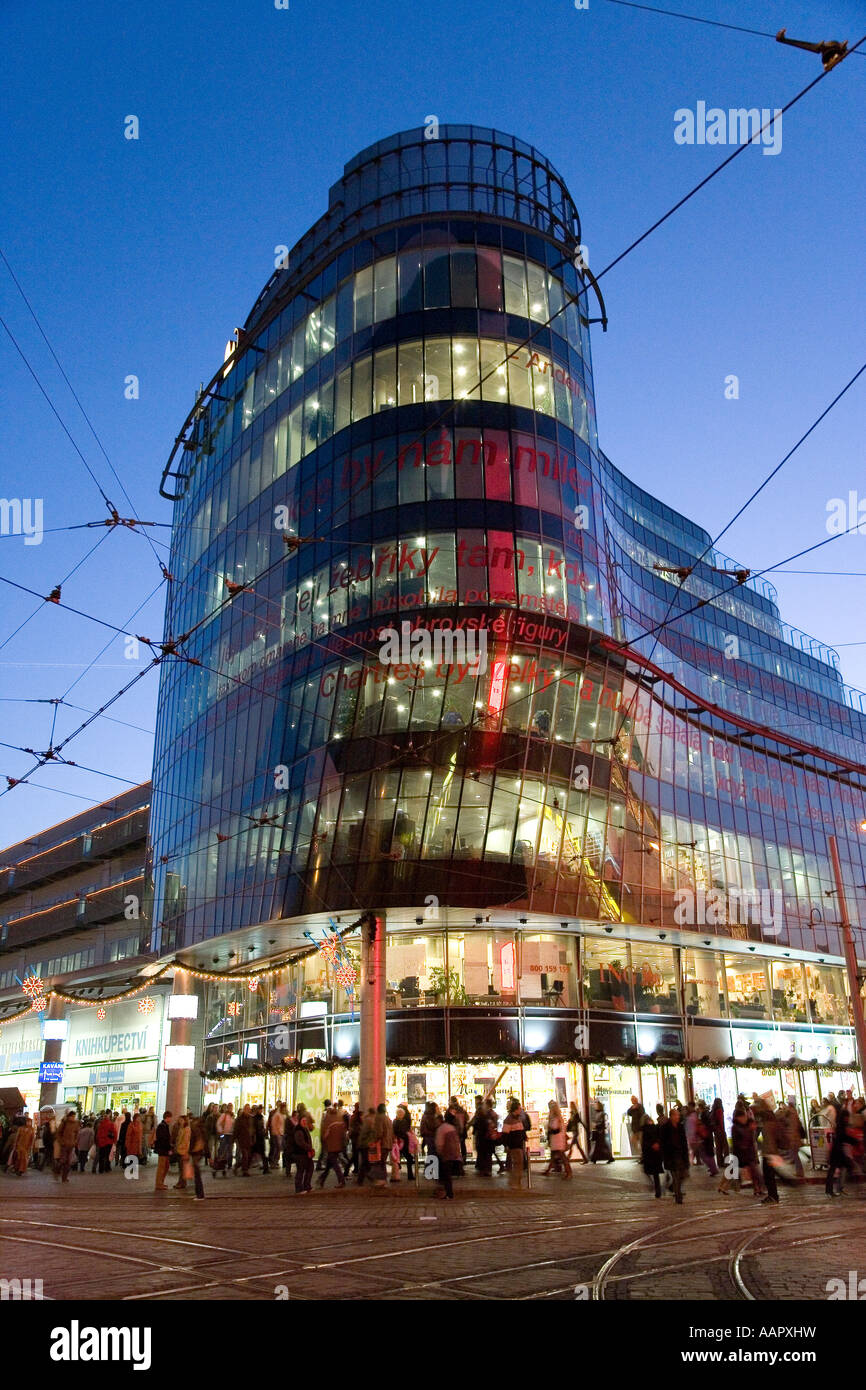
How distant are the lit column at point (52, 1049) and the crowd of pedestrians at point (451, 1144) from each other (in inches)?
614

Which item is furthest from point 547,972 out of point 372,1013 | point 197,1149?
point 197,1149

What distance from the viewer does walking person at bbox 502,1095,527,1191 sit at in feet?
70.3

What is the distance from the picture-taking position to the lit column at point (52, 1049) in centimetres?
4825

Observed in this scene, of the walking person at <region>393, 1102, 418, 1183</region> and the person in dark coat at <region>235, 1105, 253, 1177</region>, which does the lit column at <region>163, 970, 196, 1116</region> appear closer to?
the person in dark coat at <region>235, 1105, 253, 1177</region>

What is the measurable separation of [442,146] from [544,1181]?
34249mm

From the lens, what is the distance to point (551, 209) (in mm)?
38844

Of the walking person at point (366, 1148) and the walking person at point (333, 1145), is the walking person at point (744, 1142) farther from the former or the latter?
the walking person at point (333, 1145)

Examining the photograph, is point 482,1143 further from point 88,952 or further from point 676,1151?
point 88,952

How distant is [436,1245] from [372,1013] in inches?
724

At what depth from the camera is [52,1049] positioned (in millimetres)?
49406

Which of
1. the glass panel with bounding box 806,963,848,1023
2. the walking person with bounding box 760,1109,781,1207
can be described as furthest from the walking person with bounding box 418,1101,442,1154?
the glass panel with bounding box 806,963,848,1023

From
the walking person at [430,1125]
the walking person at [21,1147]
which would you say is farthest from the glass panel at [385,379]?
the walking person at [21,1147]

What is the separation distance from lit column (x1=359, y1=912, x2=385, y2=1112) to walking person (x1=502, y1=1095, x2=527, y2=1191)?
8132mm
